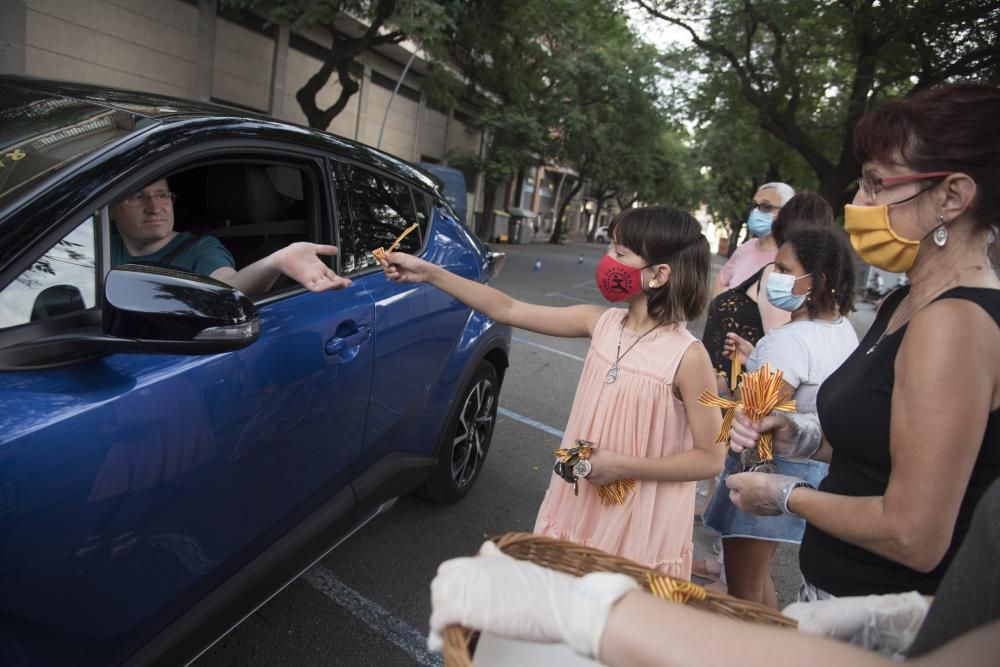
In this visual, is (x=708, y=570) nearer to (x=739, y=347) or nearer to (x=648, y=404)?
(x=739, y=347)

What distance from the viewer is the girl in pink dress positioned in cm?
188

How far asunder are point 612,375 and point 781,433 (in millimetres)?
480

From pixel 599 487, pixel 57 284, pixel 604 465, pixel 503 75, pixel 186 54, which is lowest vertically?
pixel 599 487

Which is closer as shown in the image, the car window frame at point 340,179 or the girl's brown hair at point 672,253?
the girl's brown hair at point 672,253

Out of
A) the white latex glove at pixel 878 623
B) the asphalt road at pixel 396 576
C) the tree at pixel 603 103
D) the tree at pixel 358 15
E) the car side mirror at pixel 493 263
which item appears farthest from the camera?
the tree at pixel 603 103

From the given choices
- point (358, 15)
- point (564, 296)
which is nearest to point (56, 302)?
point (564, 296)

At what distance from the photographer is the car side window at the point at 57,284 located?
142 cm

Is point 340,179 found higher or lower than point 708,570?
higher

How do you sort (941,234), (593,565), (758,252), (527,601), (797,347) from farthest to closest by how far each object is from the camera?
(758,252), (797,347), (941,234), (593,565), (527,601)

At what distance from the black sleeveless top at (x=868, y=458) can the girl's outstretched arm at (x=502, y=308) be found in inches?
31.3

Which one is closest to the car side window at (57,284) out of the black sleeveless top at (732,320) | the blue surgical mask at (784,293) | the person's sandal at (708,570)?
the blue surgical mask at (784,293)

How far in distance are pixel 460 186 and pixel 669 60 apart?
Answer: 28.1 ft

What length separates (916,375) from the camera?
3.97 feet

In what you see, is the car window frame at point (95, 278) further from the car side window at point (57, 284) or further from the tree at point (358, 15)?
the tree at point (358, 15)
